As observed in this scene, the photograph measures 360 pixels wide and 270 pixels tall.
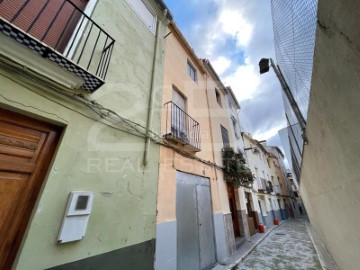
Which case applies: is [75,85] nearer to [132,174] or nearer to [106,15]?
[132,174]

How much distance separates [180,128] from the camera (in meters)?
5.32

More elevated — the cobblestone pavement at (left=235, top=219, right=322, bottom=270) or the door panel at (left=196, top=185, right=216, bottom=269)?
the door panel at (left=196, top=185, right=216, bottom=269)

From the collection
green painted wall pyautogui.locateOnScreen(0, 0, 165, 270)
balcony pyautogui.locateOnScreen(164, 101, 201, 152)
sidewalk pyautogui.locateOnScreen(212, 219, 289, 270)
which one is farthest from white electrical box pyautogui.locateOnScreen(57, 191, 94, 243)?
sidewalk pyautogui.locateOnScreen(212, 219, 289, 270)

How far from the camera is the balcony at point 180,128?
4580 millimetres

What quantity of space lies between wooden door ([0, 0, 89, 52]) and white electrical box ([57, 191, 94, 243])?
87.6 inches

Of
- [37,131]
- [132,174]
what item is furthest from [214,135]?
[37,131]

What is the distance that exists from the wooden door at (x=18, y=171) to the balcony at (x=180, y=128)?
2609mm

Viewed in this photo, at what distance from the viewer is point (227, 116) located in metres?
10.4

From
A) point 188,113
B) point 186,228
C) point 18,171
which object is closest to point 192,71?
point 188,113

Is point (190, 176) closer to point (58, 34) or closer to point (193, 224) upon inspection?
point (193, 224)

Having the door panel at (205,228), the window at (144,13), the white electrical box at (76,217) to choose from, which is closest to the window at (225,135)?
the door panel at (205,228)

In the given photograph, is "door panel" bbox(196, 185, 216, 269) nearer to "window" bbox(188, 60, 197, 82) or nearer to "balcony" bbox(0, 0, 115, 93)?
"balcony" bbox(0, 0, 115, 93)

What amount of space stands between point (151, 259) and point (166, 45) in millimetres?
6280

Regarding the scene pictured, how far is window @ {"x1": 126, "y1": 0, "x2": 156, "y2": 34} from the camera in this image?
4748 mm
